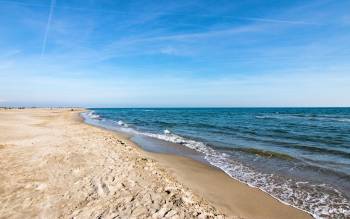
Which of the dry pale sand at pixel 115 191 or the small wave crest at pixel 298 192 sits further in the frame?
the small wave crest at pixel 298 192

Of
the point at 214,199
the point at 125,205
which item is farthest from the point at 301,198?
the point at 125,205

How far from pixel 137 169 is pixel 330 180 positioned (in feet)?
25.9

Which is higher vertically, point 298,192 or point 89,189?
point 89,189

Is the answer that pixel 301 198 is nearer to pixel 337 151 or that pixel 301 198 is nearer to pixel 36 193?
pixel 36 193

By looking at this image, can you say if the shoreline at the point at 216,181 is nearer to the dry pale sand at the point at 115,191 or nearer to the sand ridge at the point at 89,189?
the dry pale sand at the point at 115,191

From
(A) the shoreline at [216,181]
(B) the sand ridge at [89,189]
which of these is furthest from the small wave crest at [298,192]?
(B) the sand ridge at [89,189]

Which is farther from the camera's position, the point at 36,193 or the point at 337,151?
the point at 337,151

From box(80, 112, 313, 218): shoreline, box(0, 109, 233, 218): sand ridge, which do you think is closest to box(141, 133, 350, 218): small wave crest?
box(80, 112, 313, 218): shoreline

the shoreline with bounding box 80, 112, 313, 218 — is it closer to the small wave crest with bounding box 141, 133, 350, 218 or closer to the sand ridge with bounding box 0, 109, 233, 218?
the small wave crest with bounding box 141, 133, 350, 218

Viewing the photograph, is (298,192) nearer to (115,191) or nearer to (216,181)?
(216,181)

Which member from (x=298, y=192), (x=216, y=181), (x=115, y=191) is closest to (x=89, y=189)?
(x=115, y=191)

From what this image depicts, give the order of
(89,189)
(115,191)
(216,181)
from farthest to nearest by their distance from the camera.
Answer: (216,181), (89,189), (115,191)

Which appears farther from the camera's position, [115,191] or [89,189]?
[89,189]

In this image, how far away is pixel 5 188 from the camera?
9008 mm
